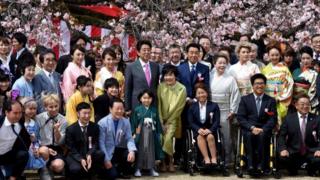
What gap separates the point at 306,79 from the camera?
345 inches

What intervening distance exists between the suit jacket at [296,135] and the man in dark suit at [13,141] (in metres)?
3.22

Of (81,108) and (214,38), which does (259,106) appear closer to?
(81,108)

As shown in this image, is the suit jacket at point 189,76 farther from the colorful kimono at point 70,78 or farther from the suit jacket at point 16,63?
the suit jacket at point 16,63

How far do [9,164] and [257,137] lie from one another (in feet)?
9.95

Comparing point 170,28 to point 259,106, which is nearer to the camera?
point 259,106

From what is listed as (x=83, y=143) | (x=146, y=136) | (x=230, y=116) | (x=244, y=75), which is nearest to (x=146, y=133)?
(x=146, y=136)

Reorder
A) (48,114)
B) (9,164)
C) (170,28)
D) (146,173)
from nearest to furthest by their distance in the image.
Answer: (9,164)
(48,114)
(146,173)
(170,28)

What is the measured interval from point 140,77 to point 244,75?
1.41 m

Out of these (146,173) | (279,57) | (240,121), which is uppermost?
(279,57)

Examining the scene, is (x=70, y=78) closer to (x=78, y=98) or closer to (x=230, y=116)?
A: (x=78, y=98)

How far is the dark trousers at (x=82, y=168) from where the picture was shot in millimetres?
7660

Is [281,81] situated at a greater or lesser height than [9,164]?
greater

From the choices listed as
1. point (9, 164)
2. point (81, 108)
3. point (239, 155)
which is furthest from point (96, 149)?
point (239, 155)

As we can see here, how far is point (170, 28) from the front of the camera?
1185 cm
